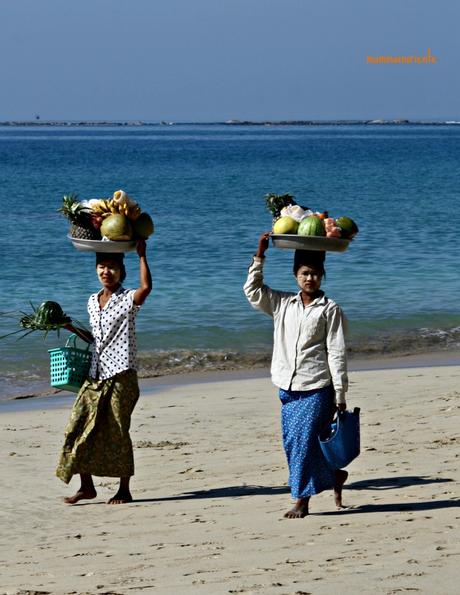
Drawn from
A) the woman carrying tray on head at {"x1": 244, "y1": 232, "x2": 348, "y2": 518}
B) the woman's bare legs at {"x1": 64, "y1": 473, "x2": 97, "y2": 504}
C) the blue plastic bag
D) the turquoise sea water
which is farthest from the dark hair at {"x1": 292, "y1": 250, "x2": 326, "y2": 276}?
the turquoise sea water

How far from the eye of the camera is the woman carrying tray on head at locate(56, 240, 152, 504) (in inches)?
268

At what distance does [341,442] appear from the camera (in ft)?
20.6

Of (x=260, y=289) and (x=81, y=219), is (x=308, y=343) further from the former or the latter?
(x=81, y=219)

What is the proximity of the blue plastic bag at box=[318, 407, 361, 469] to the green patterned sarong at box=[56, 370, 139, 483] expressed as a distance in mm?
1162

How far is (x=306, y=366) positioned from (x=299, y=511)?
29.4 inches

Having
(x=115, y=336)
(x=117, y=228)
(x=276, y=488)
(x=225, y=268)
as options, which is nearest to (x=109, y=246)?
(x=117, y=228)

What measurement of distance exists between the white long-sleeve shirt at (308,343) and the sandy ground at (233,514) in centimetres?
71

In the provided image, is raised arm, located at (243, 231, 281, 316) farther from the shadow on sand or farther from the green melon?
the shadow on sand

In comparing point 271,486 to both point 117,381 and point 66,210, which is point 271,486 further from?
point 66,210

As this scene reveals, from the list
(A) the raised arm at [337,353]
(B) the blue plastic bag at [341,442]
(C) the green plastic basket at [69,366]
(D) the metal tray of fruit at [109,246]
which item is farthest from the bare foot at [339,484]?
(D) the metal tray of fruit at [109,246]

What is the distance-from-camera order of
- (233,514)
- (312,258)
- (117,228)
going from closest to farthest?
(312,258) < (233,514) < (117,228)

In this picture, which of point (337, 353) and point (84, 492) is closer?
point (337, 353)

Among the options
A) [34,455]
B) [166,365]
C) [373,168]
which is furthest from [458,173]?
[34,455]

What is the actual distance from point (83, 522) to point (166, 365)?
674 centimetres
